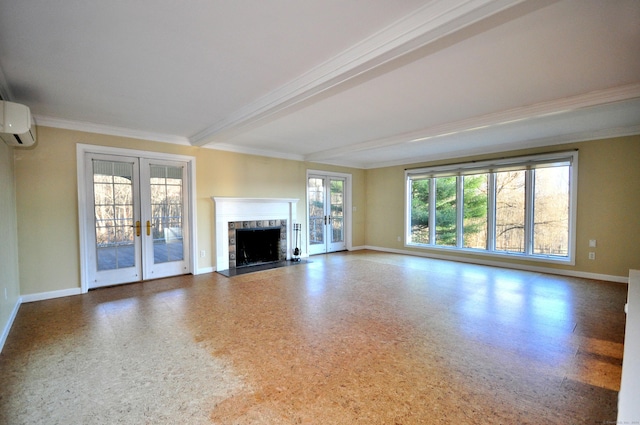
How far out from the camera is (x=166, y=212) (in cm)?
515

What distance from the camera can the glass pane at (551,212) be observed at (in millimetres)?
5344

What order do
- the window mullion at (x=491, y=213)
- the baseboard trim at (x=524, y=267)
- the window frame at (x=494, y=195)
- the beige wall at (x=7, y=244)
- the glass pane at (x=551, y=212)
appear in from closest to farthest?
the beige wall at (x=7, y=244), the baseboard trim at (x=524, y=267), the window frame at (x=494, y=195), the glass pane at (x=551, y=212), the window mullion at (x=491, y=213)

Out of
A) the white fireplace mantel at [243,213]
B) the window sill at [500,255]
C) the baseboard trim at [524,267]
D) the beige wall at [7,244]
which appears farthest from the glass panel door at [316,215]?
the beige wall at [7,244]

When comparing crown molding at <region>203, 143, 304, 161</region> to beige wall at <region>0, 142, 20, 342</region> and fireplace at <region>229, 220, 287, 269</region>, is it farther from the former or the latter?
beige wall at <region>0, 142, 20, 342</region>

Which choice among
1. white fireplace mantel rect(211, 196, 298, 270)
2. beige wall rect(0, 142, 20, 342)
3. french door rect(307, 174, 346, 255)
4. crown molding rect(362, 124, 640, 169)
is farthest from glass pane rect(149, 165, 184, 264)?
crown molding rect(362, 124, 640, 169)

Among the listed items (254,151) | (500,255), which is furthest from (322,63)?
(500,255)

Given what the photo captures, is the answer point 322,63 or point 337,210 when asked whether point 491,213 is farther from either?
point 322,63

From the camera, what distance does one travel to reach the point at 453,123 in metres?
4.32

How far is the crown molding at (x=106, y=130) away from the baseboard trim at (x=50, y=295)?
7.69 feet

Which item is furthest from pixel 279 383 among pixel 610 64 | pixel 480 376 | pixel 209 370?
pixel 610 64

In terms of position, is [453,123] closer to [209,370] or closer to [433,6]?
[433,6]

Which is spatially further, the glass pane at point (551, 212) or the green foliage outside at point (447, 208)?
the green foliage outside at point (447, 208)

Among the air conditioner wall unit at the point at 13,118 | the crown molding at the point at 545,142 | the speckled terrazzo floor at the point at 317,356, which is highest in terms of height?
the crown molding at the point at 545,142

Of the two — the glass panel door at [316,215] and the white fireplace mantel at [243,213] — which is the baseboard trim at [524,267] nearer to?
the glass panel door at [316,215]
